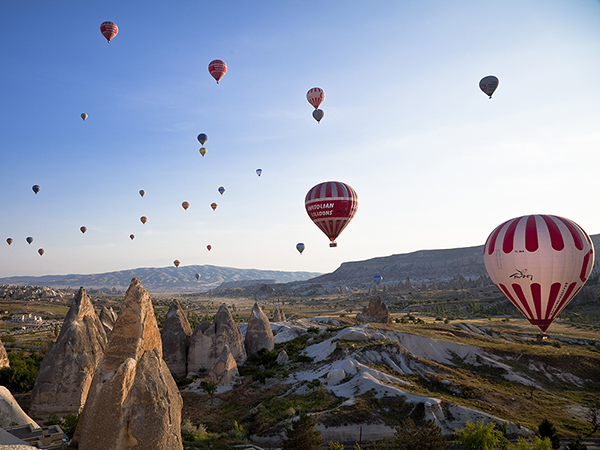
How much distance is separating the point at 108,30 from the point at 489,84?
124 ft

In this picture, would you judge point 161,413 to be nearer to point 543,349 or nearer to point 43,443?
point 43,443

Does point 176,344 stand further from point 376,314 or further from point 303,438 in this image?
point 376,314

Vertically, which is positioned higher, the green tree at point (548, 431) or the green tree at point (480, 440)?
the green tree at point (480, 440)

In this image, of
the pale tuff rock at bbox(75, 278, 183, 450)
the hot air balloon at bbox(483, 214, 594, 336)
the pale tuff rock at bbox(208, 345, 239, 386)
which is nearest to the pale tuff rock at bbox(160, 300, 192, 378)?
the pale tuff rock at bbox(208, 345, 239, 386)

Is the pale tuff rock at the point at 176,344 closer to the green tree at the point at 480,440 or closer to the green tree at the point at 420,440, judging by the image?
the green tree at the point at 420,440

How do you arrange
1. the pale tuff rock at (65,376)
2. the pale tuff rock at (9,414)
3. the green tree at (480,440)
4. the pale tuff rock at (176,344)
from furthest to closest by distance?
1. the pale tuff rock at (176,344)
2. the pale tuff rock at (65,376)
3. the green tree at (480,440)
4. the pale tuff rock at (9,414)

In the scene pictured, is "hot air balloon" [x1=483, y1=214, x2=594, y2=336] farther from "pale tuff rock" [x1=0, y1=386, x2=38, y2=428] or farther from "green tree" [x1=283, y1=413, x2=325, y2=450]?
"pale tuff rock" [x1=0, y1=386, x2=38, y2=428]

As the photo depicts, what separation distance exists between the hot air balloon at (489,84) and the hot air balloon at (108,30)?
36.9m

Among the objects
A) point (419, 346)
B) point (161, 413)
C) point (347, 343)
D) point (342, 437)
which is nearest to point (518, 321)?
point (419, 346)

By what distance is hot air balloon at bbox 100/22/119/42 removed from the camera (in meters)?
41.8

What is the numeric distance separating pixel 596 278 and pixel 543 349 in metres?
68.5

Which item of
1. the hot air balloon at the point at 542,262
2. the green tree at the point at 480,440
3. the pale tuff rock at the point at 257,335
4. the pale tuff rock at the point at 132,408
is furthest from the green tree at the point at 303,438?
the hot air balloon at the point at 542,262

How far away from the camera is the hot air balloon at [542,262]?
1077 inches

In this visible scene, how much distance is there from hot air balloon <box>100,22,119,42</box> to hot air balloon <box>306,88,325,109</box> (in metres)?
21.1
